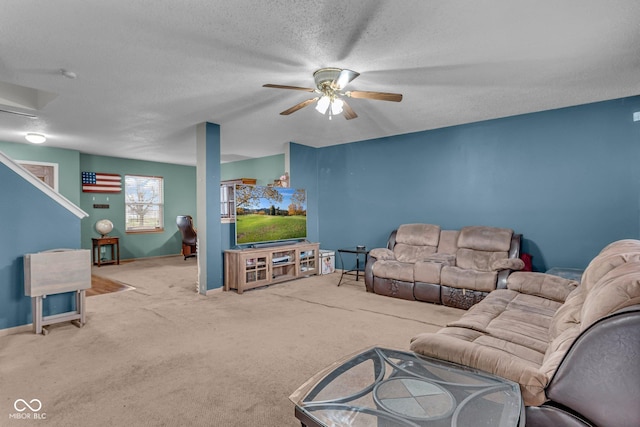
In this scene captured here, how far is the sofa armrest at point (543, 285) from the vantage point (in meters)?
2.79

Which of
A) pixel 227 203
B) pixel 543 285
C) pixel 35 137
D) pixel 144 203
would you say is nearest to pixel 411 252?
pixel 543 285

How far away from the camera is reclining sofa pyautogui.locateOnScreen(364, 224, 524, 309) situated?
12.7 ft

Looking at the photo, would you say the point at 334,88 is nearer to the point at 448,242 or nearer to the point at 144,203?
the point at 448,242

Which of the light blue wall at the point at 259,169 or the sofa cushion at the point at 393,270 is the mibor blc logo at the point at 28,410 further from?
the light blue wall at the point at 259,169

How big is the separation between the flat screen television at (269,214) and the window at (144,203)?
14.2ft

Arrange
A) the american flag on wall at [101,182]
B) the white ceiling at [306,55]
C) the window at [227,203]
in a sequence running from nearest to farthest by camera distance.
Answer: the white ceiling at [306,55] < the window at [227,203] < the american flag on wall at [101,182]

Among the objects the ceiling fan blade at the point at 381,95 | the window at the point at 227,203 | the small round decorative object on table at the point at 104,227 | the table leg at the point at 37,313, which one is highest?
the ceiling fan blade at the point at 381,95

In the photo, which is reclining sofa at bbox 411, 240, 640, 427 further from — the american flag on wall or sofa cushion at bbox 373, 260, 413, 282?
the american flag on wall

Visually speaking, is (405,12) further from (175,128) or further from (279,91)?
(175,128)

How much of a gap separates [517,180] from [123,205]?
26.2 feet

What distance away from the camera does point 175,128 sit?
5062 mm

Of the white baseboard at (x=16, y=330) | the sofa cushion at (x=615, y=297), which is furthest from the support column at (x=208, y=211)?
the sofa cushion at (x=615, y=297)

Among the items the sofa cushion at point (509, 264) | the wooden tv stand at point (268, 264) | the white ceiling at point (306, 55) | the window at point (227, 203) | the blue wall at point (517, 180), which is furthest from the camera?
the window at point (227, 203)

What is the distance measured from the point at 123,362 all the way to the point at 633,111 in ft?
19.0
